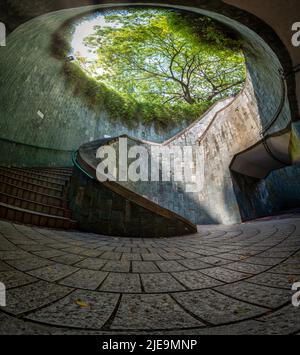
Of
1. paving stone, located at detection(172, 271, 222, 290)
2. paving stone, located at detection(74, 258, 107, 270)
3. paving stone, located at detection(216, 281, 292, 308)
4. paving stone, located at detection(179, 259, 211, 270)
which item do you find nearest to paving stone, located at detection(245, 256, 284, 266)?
paving stone, located at detection(179, 259, 211, 270)

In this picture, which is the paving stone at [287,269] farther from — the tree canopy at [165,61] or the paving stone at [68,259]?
the tree canopy at [165,61]

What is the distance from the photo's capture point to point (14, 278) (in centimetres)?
161

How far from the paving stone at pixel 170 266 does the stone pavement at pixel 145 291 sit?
1 centimetres

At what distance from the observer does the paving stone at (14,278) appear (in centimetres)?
152

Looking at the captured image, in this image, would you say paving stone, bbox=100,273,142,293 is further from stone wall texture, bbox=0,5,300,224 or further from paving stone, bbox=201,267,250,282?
stone wall texture, bbox=0,5,300,224

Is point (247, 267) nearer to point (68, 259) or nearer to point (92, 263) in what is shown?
point (92, 263)

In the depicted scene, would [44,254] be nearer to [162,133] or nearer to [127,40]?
[127,40]

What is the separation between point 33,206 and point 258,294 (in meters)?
4.89

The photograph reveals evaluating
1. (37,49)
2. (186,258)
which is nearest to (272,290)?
(186,258)

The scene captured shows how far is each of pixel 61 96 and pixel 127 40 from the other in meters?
4.59

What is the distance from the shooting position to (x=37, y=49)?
24.8ft

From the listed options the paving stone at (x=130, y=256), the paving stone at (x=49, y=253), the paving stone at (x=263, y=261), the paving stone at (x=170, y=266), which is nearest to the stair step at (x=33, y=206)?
the paving stone at (x=49, y=253)

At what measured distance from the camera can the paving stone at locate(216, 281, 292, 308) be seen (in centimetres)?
132

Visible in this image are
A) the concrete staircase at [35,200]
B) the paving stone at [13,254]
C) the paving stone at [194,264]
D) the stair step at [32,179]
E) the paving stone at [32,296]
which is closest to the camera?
the paving stone at [32,296]
